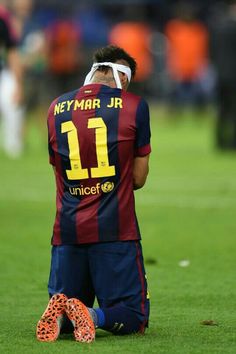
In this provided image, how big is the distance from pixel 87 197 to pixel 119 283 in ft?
1.64

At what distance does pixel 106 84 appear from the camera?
7.98 meters

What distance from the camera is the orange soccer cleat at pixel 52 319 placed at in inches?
297

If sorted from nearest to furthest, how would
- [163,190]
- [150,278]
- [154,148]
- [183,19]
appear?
[150,278]
[163,190]
[154,148]
[183,19]

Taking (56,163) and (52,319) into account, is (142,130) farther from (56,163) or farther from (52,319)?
(52,319)

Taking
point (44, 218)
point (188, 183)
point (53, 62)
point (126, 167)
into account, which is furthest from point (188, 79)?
point (126, 167)

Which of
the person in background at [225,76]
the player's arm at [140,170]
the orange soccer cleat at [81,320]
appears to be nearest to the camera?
the orange soccer cleat at [81,320]

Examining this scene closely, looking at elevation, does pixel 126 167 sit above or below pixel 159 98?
above

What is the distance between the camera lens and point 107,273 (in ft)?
25.4

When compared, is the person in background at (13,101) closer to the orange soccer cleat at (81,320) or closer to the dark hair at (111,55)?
the dark hair at (111,55)

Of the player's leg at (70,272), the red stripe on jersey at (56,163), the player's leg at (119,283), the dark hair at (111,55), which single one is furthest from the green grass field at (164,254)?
the dark hair at (111,55)

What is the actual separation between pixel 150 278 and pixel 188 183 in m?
7.38

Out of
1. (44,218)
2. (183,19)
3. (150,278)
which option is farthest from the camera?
(183,19)

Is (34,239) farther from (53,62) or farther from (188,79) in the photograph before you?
(188,79)

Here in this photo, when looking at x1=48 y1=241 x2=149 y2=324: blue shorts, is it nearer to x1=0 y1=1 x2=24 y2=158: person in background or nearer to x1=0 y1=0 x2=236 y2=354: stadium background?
x1=0 y1=0 x2=236 y2=354: stadium background
